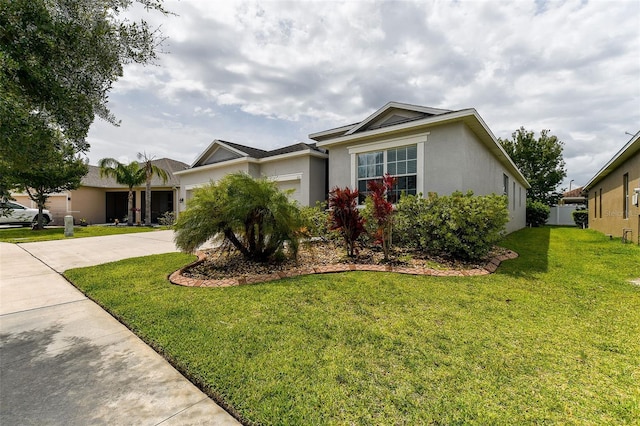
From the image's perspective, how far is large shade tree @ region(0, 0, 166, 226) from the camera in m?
2.78

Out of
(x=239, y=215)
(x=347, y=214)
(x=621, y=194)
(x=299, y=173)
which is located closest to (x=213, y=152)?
(x=299, y=173)

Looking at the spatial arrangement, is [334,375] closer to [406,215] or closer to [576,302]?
[576,302]

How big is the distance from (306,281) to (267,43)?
774 centimetres

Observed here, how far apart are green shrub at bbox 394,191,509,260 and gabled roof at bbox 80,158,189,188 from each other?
2122 cm

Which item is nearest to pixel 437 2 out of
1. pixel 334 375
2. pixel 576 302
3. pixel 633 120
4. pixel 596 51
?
pixel 596 51

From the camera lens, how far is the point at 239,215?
Result: 6.37m

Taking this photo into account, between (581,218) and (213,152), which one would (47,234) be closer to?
(213,152)

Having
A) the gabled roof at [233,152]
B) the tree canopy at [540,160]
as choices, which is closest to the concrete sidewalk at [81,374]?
the gabled roof at [233,152]

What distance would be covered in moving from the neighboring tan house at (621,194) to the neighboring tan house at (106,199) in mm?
25815

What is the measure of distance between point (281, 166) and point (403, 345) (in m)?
12.3

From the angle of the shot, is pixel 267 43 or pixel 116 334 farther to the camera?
pixel 267 43

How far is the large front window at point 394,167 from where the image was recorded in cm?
1039

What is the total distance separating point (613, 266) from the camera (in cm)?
695

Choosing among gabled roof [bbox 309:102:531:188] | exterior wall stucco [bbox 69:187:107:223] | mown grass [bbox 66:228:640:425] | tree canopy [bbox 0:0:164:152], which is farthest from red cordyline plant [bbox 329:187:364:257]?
exterior wall stucco [bbox 69:187:107:223]
